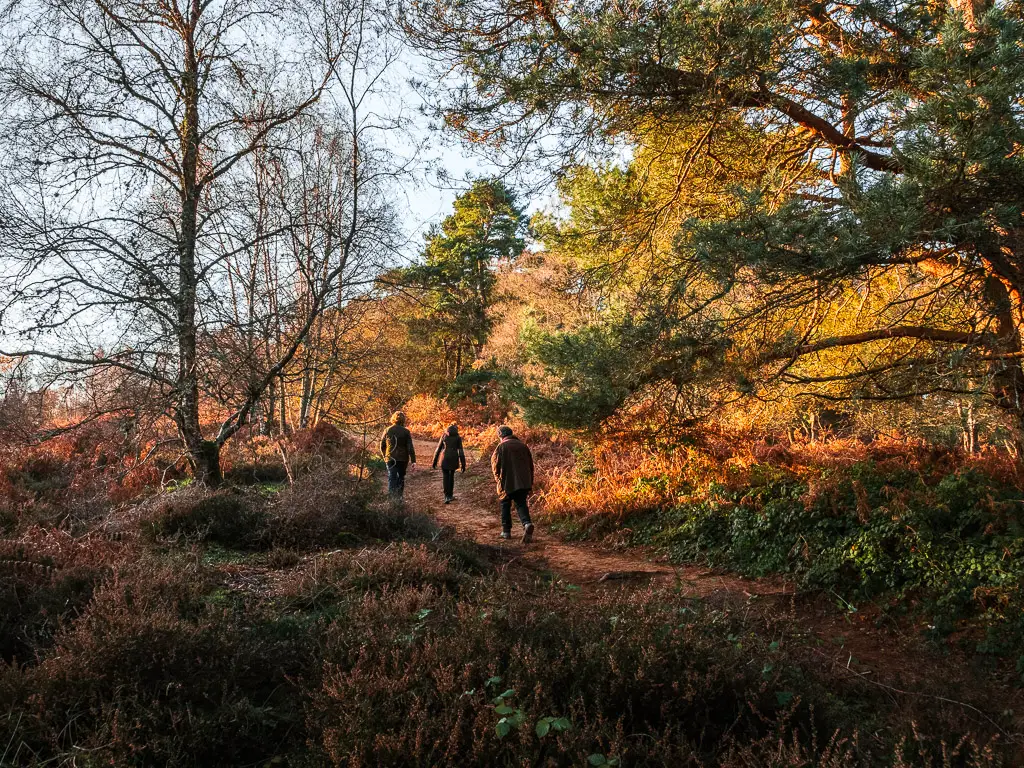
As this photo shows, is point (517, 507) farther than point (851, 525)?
Yes

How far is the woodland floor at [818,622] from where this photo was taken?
15.5 feet

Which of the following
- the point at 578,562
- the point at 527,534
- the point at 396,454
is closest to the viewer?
the point at 578,562

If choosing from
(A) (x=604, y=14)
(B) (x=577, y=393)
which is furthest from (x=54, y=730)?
(A) (x=604, y=14)

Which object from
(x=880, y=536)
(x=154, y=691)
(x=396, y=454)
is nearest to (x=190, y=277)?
(x=396, y=454)

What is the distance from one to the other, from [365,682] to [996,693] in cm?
509

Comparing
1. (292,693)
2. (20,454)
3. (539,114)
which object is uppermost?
(539,114)

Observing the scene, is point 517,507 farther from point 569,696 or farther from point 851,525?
point 569,696

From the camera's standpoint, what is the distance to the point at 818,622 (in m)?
6.56

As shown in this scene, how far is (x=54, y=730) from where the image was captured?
9.61 ft

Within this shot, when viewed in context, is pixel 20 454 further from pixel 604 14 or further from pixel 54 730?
pixel 604 14

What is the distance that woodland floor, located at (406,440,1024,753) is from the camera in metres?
4.73

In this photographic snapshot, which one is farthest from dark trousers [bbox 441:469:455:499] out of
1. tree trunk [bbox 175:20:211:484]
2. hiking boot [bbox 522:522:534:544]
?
tree trunk [bbox 175:20:211:484]

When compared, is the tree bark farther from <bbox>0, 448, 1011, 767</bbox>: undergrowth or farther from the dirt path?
the dirt path

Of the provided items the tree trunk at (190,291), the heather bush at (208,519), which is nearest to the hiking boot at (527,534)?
the heather bush at (208,519)
